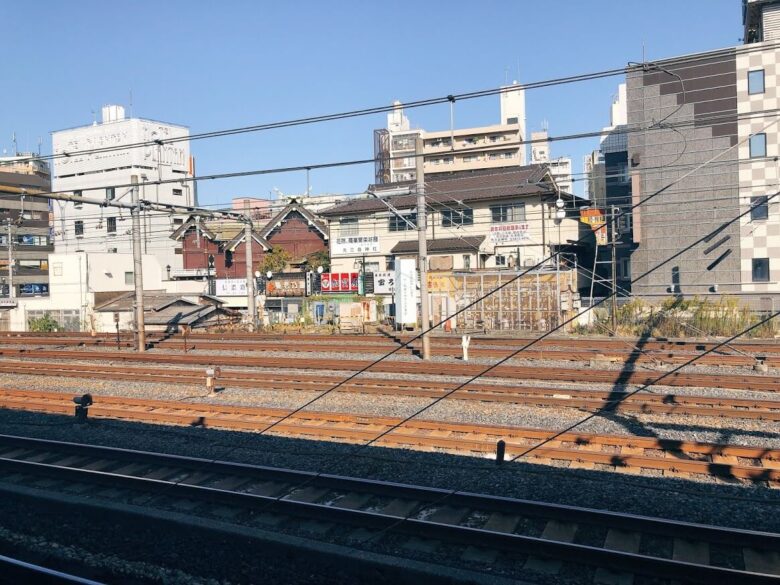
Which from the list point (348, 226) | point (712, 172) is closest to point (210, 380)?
point (712, 172)

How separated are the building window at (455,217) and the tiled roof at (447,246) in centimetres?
91

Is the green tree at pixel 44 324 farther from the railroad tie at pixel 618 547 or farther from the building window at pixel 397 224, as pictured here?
A: the railroad tie at pixel 618 547

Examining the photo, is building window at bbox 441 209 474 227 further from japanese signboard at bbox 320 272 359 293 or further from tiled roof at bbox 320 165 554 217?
japanese signboard at bbox 320 272 359 293

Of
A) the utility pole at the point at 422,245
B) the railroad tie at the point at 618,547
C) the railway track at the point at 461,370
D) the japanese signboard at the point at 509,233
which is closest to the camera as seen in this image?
the railroad tie at the point at 618,547

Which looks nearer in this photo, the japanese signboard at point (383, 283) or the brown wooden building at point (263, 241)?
the japanese signboard at point (383, 283)

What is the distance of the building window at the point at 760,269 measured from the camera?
26547 millimetres

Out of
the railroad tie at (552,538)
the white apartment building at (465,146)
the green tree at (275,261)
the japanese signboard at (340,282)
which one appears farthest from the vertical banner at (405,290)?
the white apartment building at (465,146)

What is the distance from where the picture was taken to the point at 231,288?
35.8 meters

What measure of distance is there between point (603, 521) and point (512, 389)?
6.28 meters

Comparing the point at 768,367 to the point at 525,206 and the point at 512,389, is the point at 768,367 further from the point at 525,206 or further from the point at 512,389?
the point at 525,206

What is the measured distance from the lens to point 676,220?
90.6 feet

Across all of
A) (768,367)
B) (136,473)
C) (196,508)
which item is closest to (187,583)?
(196,508)

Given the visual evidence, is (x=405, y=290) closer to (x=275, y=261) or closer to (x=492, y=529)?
(x=492, y=529)

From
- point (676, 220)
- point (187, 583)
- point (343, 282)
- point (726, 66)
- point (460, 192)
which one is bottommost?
point (187, 583)
